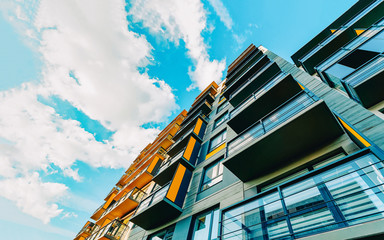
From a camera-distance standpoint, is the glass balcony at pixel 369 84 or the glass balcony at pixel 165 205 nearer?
the glass balcony at pixel 369 84

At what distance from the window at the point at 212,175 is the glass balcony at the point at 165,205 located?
4.40 ft

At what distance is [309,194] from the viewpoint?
4.08 m

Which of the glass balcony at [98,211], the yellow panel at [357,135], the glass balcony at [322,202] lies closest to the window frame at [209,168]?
the glass balcony at [322,202]

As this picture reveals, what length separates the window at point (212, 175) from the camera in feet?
31.8

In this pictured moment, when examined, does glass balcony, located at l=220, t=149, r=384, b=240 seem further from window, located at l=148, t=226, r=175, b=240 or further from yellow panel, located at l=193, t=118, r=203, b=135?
yellow panel, located at l=193, t=118, r=203, b=135

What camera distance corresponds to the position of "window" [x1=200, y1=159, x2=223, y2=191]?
31.8ft

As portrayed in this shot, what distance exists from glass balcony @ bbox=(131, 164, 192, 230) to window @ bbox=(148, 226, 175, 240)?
0.45 meters

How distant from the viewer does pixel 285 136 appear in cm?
627

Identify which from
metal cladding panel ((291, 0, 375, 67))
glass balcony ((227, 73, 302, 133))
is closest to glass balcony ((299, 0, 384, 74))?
glass balcony ((227, 73, 302, 133))

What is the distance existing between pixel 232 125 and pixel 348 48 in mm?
6713

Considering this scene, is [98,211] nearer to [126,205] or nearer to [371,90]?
[126,205]

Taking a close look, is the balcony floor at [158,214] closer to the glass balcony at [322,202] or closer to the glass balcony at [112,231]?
the glass balcony at [112,231]

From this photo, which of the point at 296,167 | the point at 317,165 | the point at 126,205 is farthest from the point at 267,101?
the point at 126,205

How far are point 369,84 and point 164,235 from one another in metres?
11.7
